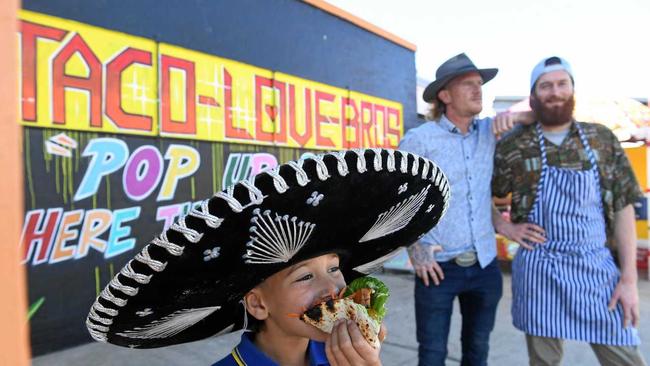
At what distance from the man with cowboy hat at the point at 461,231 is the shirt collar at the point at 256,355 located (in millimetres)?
1152

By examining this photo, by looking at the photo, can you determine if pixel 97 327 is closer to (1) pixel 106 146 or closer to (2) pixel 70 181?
(2) pixel 70 181

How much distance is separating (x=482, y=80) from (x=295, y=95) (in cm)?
412

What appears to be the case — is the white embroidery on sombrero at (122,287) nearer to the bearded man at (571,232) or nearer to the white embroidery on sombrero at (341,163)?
the white embroidery on sombrero at (341,163)

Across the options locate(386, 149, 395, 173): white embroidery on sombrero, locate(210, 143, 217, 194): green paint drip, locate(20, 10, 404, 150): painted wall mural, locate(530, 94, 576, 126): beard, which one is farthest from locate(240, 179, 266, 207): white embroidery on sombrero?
locate(210, 143, 217, 194): green paint drip

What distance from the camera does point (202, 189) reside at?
17.9 feet

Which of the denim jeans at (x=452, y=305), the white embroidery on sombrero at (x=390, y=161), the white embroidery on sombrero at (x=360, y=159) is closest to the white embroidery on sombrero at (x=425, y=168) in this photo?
the white embroidery on sombrero at (x=390, y=161)

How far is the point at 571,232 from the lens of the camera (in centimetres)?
239

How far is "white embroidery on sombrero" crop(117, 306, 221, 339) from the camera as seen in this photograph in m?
1.39

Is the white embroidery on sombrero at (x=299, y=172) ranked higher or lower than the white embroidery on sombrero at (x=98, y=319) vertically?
higher

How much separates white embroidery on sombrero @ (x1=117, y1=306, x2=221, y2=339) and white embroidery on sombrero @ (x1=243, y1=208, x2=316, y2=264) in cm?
32

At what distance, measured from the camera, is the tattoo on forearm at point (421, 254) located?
8.73ft

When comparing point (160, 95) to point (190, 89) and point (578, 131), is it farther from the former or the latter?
point (578, 131)

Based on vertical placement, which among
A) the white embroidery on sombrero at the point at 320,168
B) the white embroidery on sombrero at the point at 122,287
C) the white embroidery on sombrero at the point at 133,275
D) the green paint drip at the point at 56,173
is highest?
the green paint drip at the point at 56,173

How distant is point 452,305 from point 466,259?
0.28m
